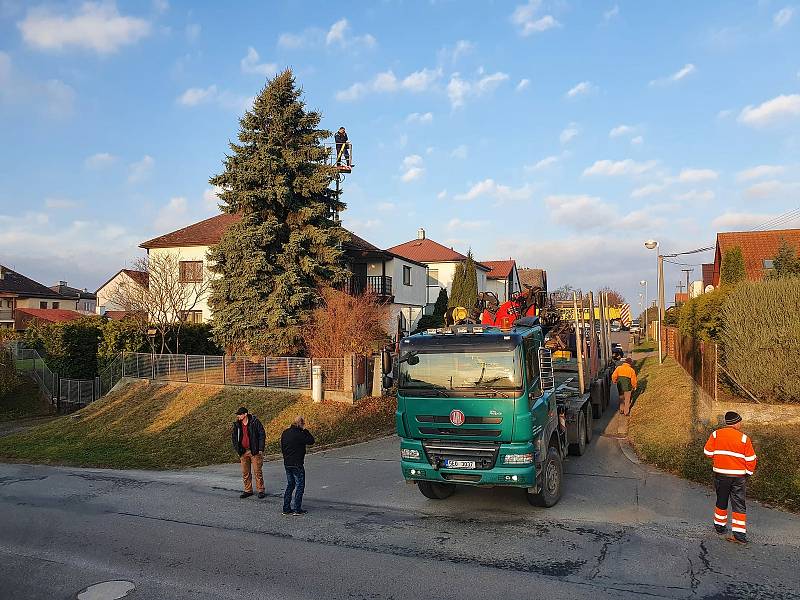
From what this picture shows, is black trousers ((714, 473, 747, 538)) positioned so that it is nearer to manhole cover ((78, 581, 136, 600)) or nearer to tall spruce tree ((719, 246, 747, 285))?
manhole cover ((78, 581, 136, 600))

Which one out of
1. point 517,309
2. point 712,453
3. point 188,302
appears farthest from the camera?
point 188,302

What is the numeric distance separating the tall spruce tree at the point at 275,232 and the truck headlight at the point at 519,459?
15.2 meters

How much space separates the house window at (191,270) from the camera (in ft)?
107

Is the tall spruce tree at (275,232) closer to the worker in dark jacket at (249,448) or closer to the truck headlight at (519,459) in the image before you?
the worker in dark jacket at (249,448)

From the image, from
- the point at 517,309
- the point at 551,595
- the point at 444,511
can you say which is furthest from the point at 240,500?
the point at 517,309

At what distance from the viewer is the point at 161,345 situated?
27.5 m

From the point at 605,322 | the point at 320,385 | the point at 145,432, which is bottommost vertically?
the point at 145,432

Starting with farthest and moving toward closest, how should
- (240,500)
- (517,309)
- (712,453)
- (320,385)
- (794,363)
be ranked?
(320,385) → (517,309) → (794,363) → (240,500) → (712,453)

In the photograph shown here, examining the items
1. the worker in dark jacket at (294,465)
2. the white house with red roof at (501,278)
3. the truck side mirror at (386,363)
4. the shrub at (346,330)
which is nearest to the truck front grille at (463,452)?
the truck side mirror at (386,363)

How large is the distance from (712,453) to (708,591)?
231cm

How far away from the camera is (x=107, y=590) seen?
20.1 feet

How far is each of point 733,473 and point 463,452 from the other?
3468 millimetres

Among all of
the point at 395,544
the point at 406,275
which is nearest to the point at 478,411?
the point at 395,544

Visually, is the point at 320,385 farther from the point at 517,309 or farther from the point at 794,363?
the point at 794,363
